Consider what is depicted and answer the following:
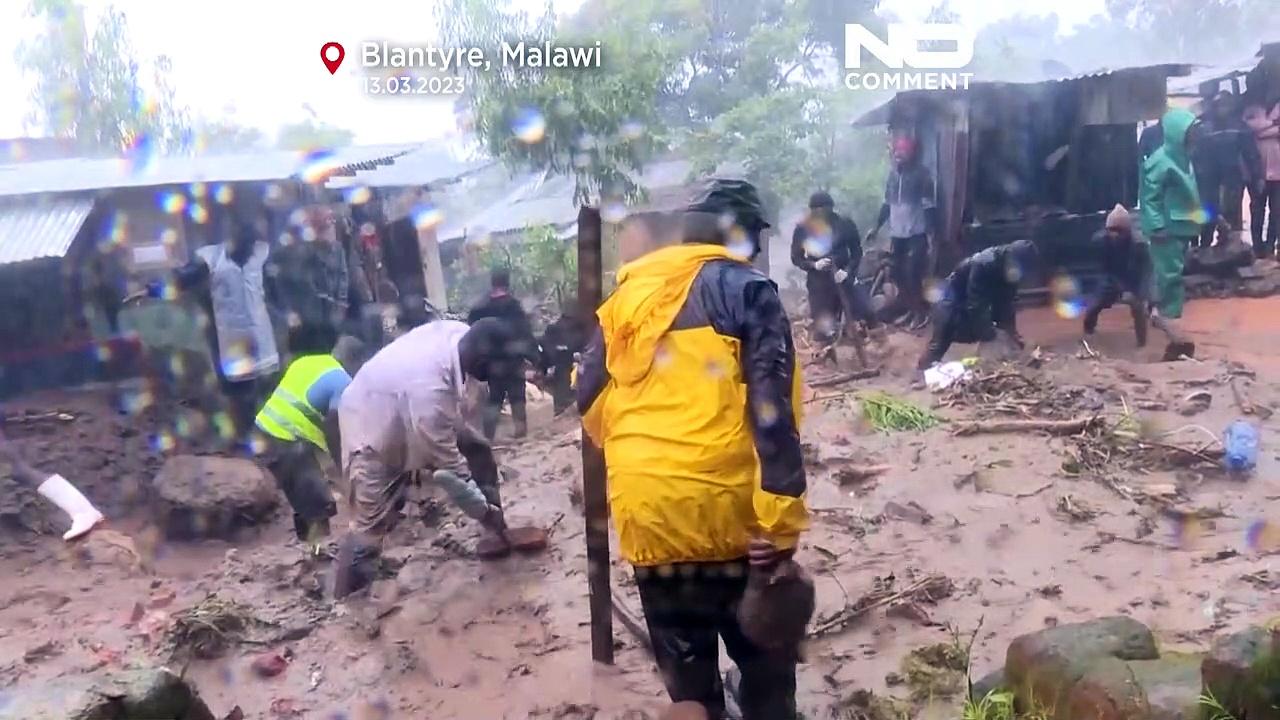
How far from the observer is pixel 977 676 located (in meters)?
3.56

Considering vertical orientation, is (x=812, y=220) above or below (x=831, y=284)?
above

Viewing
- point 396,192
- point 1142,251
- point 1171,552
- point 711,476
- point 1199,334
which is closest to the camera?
point 711,476

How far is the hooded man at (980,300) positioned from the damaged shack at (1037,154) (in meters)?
2.43

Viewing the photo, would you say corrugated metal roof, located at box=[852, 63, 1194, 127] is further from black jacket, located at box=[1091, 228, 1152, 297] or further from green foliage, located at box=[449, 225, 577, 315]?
green foliage, located at box=[449, 225, 577, 315]

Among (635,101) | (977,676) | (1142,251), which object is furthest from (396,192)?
(977,676)

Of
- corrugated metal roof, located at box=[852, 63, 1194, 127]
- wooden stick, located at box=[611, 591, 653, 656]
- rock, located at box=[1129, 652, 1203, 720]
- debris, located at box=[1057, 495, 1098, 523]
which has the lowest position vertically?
wooden stick, located at box=[611, 591, 653, 656]

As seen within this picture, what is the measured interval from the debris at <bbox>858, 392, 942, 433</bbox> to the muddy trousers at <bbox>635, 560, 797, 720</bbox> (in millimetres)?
3573

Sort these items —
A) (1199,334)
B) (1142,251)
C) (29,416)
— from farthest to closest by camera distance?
1. (1199,334)
2. (1142,251)
3. (29,416)

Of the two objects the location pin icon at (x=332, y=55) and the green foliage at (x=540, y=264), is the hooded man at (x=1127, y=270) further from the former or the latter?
the location pin icon at (x=332, y=55)

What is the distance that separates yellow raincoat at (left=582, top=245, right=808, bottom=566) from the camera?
8.53 feet

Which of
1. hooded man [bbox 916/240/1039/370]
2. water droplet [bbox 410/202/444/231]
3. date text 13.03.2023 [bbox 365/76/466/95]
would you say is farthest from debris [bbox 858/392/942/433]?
water droplet [bbox 410/202/444/231]

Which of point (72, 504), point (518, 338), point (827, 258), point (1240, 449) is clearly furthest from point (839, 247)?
point (72, 504)

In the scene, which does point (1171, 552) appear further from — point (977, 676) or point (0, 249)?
point (0, 249)

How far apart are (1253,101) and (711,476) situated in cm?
1105
